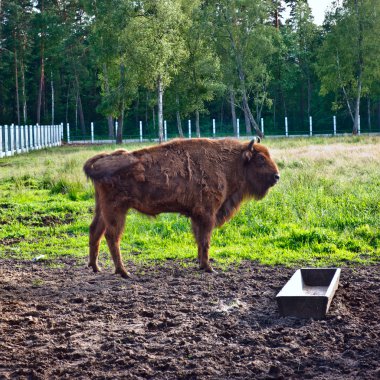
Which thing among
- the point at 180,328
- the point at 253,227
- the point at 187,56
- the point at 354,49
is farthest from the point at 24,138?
the point at 180,328

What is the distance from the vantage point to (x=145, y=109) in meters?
71.6

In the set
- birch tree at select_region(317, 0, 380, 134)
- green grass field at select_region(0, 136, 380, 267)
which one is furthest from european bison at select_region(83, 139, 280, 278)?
birch tree at select_region(317, 0, 380, 134)

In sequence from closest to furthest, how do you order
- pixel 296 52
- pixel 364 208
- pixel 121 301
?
pixel 121 301 < pixel 364 208 < pixel 296 52

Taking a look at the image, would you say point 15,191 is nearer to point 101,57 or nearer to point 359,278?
point 359,278

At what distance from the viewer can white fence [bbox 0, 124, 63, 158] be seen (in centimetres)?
3519

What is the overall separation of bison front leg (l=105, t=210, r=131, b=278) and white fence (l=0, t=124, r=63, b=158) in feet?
89.6

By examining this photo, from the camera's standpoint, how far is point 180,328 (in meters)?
5.83

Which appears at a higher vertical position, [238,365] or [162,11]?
[162,11]

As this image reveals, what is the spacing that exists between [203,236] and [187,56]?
4081 cm

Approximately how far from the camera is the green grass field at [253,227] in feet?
Answer: 30.4

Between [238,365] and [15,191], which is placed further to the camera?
[15,191]

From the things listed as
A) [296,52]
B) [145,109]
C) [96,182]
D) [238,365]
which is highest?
[296,52]

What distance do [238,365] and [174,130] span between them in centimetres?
6676

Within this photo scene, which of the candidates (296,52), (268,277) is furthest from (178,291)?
(296,52)
